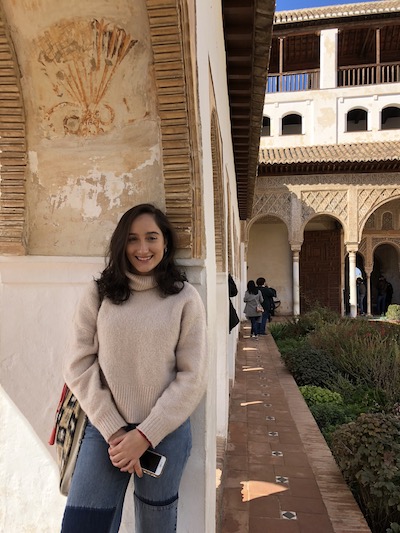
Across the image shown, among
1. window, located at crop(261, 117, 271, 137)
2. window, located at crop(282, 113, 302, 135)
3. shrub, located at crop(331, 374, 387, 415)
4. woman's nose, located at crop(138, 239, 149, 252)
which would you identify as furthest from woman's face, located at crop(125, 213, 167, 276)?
window, located at crop(282, 113, 302, 135)

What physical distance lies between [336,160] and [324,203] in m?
1.66

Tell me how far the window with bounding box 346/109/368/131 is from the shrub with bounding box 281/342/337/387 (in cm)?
1407

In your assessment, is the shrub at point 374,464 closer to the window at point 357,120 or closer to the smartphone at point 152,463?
the smartphone at point 152,463

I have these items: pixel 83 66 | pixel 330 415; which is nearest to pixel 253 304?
pixel 330 415

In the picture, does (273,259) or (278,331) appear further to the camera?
(273,259)

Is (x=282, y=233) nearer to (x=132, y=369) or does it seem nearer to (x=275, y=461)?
(x=275, y=461)

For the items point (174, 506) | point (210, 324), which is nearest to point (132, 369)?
point (174, 506)

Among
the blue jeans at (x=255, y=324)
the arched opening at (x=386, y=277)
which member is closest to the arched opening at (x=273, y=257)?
the arched opening at (x=386, y=277)

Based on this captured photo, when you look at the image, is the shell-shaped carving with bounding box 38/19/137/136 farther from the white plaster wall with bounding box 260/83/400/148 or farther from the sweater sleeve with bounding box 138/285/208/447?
the white plaster wall with bounding box 260/83/400/148

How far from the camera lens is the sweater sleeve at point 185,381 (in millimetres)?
1469

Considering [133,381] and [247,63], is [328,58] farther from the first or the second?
[133,381]

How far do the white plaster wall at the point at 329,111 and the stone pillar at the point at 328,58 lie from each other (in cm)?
39

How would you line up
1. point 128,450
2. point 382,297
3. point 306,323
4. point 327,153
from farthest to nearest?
point 382,297, point 327,153, point 306,323, point 128,450

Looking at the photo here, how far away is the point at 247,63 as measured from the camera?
4723 millimetres
